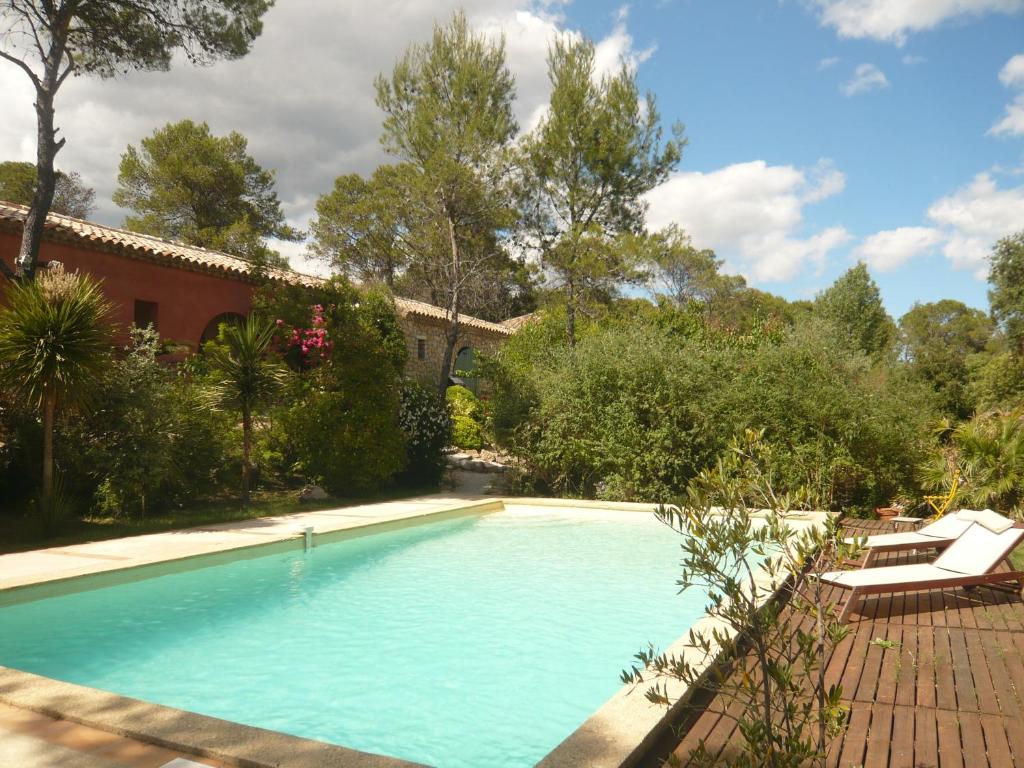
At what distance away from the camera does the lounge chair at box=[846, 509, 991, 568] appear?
270 inches

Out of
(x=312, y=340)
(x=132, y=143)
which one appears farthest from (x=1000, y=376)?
(x=132, y=143)

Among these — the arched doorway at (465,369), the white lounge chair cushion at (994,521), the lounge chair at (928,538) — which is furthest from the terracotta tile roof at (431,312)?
the white lounge chair cushion at (994,521)

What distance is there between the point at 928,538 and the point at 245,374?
363 inches

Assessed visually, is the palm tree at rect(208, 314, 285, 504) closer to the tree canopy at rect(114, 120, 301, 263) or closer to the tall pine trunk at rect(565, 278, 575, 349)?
the tall pine trunk at rect(565, 278, 575, 349)

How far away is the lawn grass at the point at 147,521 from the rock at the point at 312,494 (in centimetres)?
15

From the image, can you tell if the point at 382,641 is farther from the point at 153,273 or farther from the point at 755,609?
the point at 153,273

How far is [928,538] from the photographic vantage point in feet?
22.9

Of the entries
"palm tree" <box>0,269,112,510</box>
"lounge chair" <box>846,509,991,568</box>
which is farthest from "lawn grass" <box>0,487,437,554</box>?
"lounge chair" <box>846,509,991,568</box>

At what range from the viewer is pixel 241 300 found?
15.8m

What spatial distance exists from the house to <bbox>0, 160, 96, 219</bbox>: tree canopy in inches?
630

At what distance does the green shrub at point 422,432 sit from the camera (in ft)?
46.8

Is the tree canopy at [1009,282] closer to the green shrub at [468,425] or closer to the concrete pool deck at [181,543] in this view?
the green shrub at [468,425]

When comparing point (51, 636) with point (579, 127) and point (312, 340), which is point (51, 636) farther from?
point (579, 127)

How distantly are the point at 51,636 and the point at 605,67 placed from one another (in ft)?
60.2
